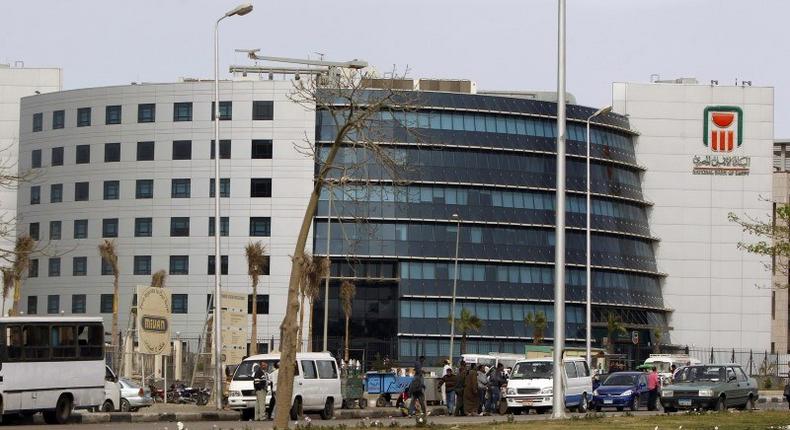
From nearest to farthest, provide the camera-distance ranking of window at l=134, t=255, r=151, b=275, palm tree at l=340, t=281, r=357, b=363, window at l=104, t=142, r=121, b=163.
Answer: palm tree at l=340, t=281, r=357, b=363
window at l=134, t=255, r=151, b=275
window at l=104, t=142, r=121, b=163

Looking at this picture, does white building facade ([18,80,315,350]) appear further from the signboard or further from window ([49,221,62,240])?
the signboard

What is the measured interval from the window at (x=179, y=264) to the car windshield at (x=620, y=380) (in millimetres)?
55074

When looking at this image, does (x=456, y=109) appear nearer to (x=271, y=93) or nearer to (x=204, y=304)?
(x=271, y=93)

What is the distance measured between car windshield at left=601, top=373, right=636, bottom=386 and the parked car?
14.6ft

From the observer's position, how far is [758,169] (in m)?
119

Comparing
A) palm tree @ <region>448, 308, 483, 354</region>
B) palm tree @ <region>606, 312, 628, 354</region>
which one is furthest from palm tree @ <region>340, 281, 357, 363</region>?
palm tree @ <region>606, 312, 628, 354</region>

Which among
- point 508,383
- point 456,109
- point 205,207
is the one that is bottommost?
point 508,383

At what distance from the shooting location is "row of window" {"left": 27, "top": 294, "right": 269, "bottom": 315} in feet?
339

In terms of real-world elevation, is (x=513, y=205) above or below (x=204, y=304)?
above

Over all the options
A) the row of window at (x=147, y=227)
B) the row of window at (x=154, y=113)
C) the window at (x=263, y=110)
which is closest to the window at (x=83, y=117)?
the row of window at (x=154, y=113)

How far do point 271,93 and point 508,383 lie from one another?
57264 millimetres

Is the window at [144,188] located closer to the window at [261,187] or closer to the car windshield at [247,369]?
the window at [261,187]

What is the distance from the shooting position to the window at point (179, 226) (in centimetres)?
10538

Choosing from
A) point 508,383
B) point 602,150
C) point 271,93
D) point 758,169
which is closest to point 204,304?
point 271,93
